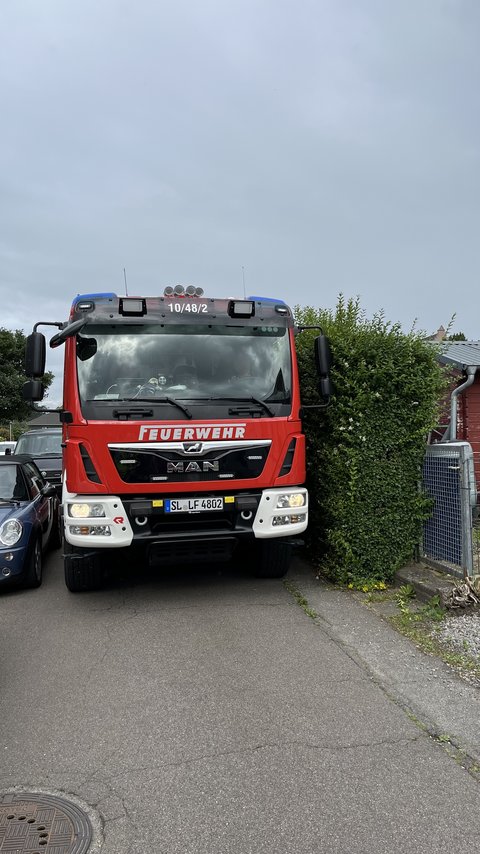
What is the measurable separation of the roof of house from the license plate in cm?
571

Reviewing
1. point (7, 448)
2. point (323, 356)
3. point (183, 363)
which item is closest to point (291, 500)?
point (323, 356)

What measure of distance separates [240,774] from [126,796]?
0.58m

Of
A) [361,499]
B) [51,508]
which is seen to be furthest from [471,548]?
[51,508]

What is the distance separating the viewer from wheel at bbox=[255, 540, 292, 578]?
22.6 ft

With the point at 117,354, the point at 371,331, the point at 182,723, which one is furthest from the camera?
the point at 371,331

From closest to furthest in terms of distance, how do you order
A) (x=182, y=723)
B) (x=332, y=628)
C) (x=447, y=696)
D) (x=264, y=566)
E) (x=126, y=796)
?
(x=126, y=796) → (x=182, y=723) → (x=447, y=696) → (x=332, y=628) → (x=264, y=566)

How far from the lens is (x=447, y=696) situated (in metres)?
4.00

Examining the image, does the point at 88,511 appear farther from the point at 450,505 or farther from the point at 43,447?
the point at 43,447

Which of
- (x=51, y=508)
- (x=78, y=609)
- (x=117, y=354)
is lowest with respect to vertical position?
(x=78, y=609)

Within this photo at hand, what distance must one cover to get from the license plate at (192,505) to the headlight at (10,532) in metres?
1.86

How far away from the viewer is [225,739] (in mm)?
3492

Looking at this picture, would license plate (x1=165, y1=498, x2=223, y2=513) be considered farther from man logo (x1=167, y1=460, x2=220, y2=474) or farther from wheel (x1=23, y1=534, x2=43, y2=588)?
wheel (x1=23, y1=534, x2=43, y2=588)

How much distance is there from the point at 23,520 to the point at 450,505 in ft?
15.1

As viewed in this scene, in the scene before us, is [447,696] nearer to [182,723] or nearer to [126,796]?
[182,723]
